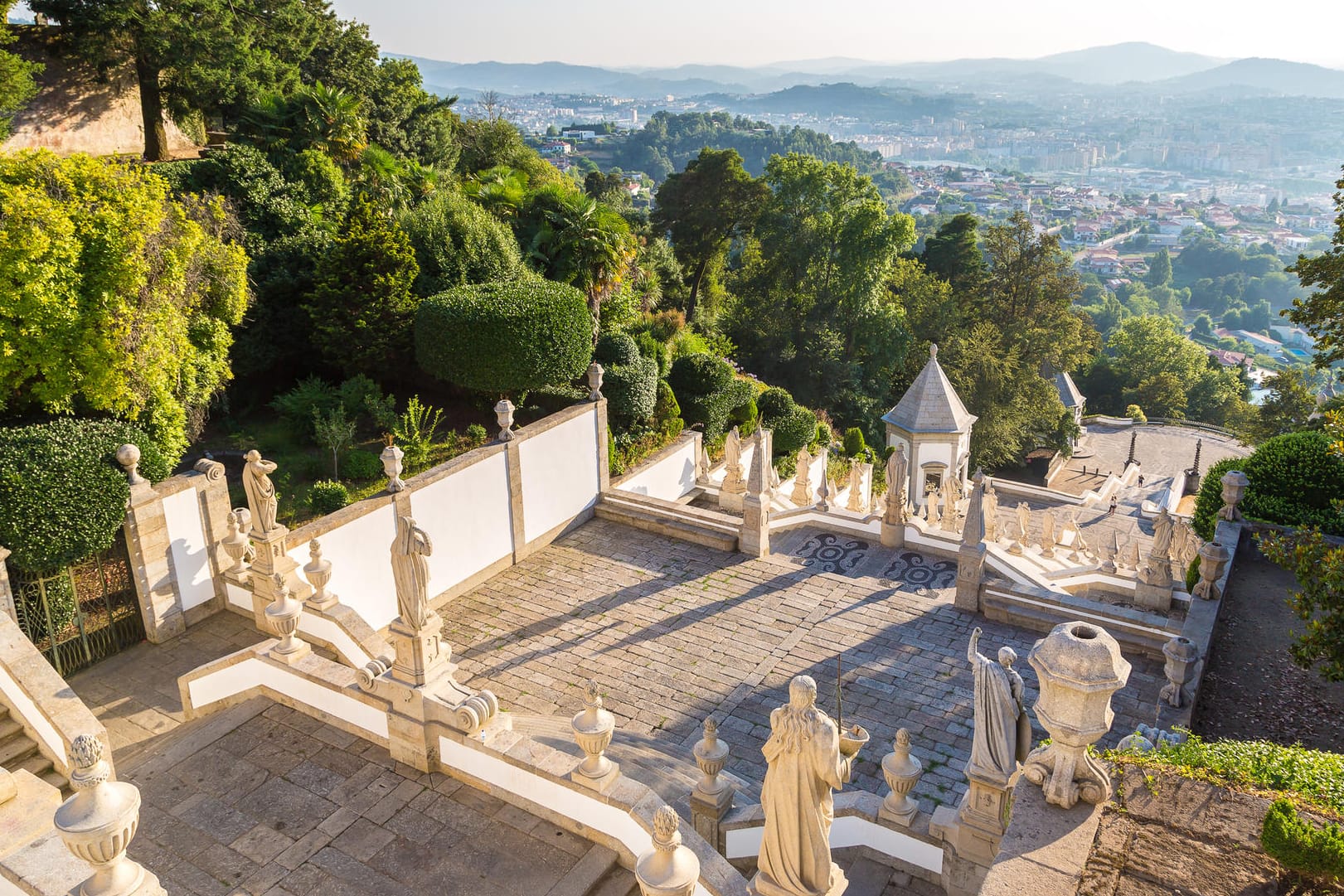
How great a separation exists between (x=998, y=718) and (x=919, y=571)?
351 inches

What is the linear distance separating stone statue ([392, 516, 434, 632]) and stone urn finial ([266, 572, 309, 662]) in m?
2.24

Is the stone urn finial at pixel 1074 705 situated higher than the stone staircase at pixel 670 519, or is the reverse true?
the stone urn finial at pixel 1074 705

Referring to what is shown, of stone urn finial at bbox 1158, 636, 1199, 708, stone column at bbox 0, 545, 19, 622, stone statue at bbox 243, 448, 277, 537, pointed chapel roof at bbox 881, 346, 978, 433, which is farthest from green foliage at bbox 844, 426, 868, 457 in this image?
stone column at bbox 0, 545, 19, 622

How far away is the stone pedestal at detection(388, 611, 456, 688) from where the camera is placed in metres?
8.16

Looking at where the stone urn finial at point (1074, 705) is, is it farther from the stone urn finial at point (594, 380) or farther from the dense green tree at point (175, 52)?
the dense green tree at point (175, 52)

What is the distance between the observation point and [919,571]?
15.4 meters

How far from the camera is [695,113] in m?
169

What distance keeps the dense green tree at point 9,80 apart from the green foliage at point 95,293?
9.12 m

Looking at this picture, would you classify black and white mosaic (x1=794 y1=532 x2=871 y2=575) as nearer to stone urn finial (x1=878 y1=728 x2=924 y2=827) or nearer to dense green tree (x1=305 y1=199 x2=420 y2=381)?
stone urn finial (x1=878 y1=728 x2=924 y2=827)

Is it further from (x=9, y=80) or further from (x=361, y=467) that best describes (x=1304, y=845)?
(x=9, y=80)

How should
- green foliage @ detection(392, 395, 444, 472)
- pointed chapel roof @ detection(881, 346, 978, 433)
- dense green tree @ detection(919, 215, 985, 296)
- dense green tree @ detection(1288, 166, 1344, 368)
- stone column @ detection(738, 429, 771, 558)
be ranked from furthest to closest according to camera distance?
dense green tree @ detection(919, 215, 985, 296) → pointed chapel roof @ detection(881, 346, 978, 433) → dense green tree @ detection(1288, 166, 1344, 368) → green foliage @ detection(392, 395, 444, 472) → stone column @ detection(738, 429, 771, 558)

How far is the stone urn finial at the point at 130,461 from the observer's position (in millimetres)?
10234

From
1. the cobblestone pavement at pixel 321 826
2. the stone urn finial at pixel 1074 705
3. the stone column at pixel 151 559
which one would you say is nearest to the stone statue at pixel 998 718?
the stone urn finial at pixel 1074 705

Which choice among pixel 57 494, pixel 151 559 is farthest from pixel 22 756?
pixel 57 494
